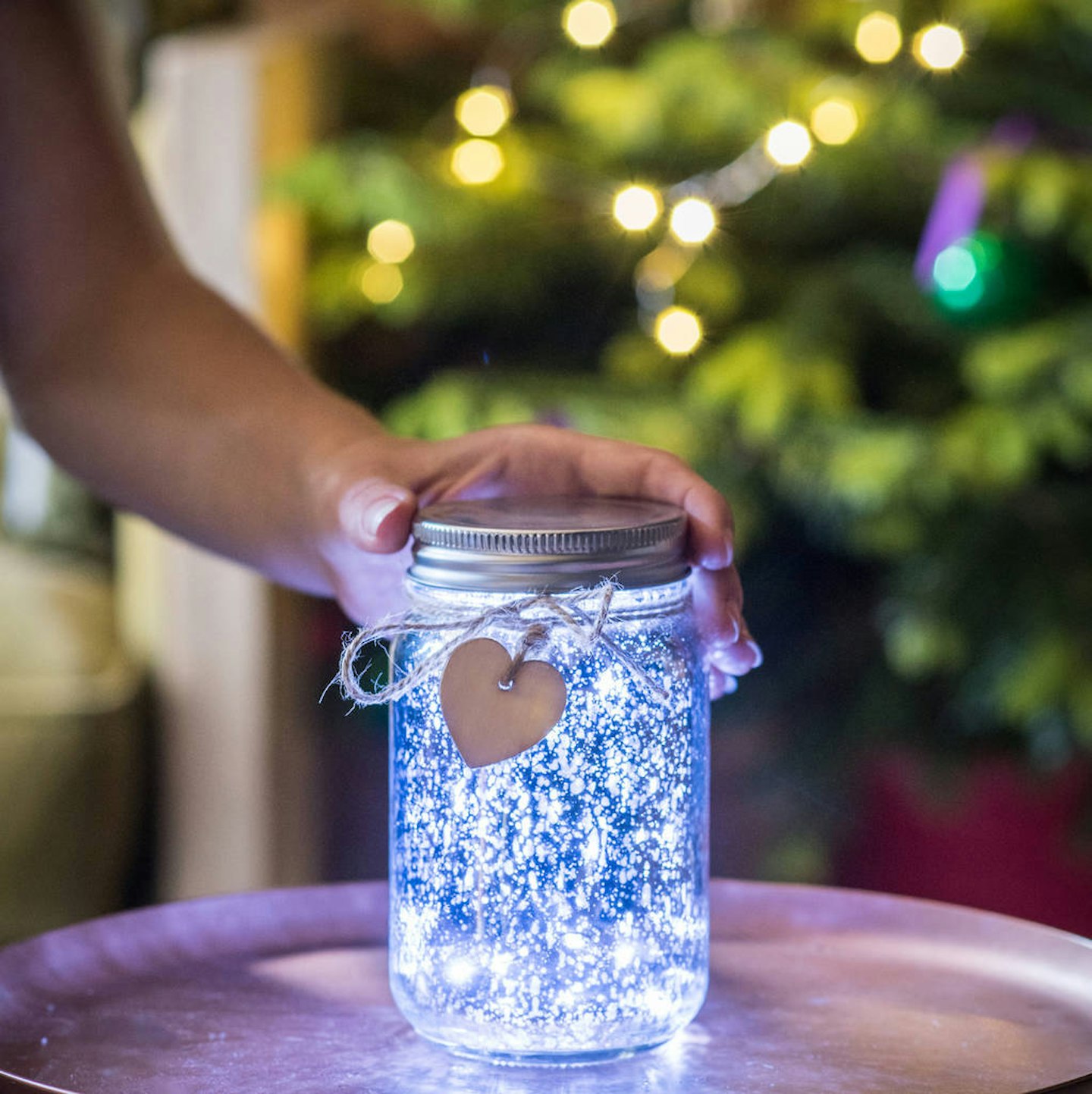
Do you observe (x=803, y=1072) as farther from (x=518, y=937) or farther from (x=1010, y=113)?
(x=1010, y=113)

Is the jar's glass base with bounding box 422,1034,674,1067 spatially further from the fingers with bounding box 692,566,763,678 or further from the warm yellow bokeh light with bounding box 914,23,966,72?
the warm yellow bokeh light with bounding box 914,23,966,72

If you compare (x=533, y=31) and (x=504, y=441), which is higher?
(x=533, y=31)

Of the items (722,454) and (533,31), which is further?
(533,31)

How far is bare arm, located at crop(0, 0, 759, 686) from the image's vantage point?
2.11ft

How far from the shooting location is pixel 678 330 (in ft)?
5.32

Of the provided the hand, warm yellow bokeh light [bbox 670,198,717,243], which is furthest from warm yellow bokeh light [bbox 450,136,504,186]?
the hand

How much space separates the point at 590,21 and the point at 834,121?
1.06 feet

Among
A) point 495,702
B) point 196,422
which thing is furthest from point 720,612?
point 196,422

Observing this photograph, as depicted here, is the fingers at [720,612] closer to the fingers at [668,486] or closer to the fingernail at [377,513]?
the fingers at [668,486]

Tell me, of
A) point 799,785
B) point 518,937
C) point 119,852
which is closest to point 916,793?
point 799,785

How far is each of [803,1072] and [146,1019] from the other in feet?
0.87

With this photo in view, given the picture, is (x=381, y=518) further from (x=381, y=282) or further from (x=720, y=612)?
(x=381, y=282)

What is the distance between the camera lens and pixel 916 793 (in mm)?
1725

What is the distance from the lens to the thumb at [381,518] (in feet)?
1.91
